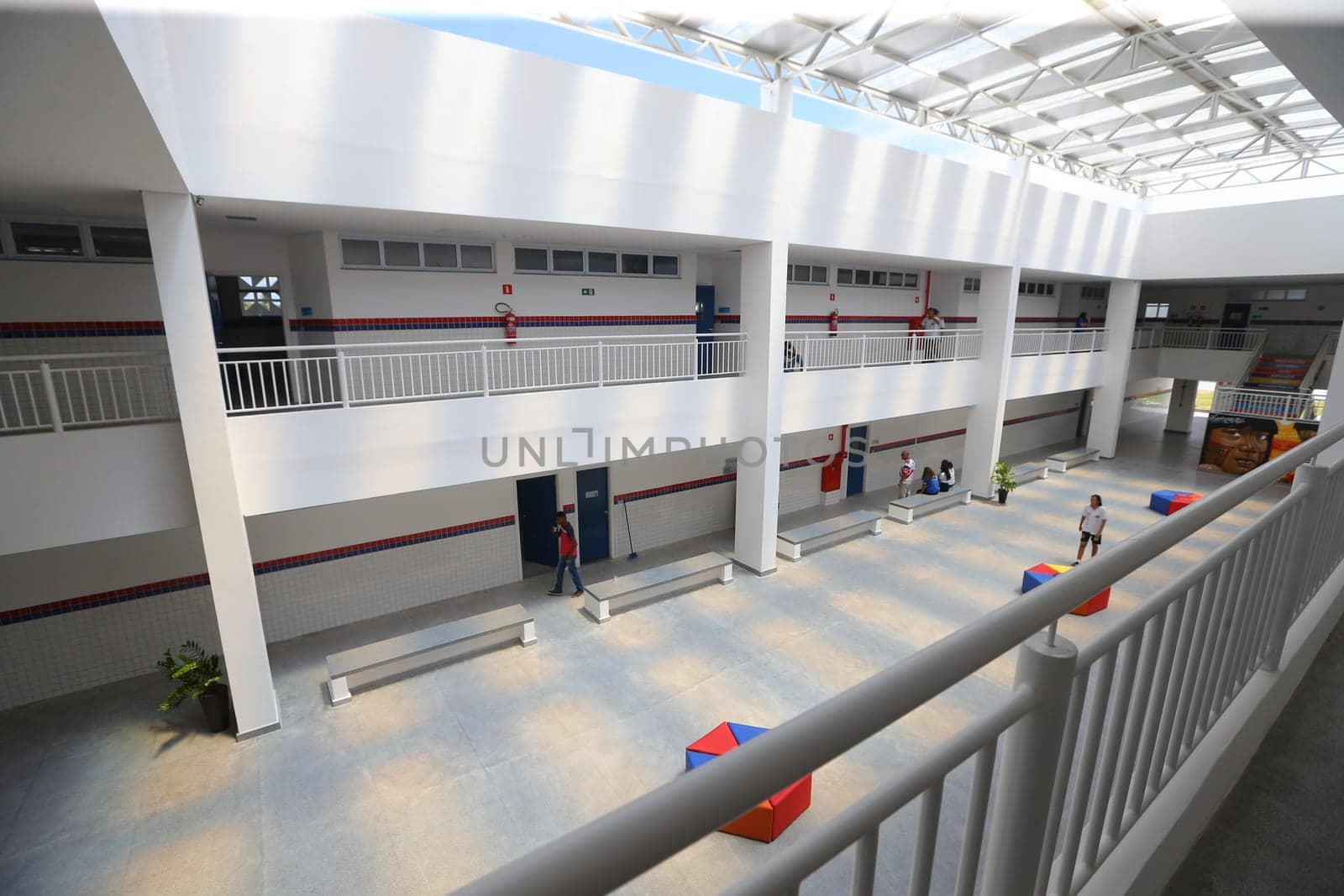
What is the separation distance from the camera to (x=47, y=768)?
276 inches

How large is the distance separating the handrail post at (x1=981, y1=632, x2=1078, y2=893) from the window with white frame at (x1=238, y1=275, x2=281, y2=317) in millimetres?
11075

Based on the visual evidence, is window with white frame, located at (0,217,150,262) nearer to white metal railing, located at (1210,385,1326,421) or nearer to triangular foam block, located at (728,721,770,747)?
triangular foam block, located at (728,721,770,747)

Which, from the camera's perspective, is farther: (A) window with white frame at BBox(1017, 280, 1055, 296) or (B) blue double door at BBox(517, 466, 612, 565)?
(A) window with white frame at BBox(1017, 280, 1055, 296)

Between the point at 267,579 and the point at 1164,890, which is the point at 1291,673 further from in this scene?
the point at 267,579

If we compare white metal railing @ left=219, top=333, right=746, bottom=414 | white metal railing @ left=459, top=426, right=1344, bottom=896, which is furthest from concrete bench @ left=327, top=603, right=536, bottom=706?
white metal railing @ left=459, top=426, right=1344, bottom=896

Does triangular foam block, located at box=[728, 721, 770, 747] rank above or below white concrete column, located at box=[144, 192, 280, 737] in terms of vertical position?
below

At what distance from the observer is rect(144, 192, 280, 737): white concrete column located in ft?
20.6

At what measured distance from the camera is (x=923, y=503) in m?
15.1

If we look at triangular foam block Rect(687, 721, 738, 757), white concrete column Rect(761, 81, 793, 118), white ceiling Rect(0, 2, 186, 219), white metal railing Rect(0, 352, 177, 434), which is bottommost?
triangular foam block Rect(687, 721, 738, 757)

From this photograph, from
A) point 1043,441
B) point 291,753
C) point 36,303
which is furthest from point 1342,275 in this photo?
point 36,303

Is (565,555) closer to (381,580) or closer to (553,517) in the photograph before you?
(553,517)

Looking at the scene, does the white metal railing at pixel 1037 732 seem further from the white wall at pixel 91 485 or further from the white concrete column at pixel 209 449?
the white wall at pixel 91 485

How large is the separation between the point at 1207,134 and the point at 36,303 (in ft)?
73.4

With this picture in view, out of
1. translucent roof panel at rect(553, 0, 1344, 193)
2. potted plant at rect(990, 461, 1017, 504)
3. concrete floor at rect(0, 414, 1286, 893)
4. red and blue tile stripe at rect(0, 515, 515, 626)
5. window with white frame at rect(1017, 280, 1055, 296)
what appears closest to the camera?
concrete floor at rect(0, 414, 1286, 893)
